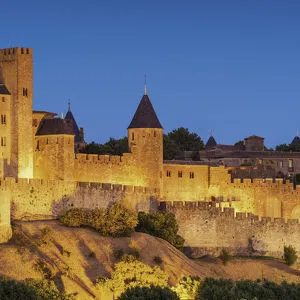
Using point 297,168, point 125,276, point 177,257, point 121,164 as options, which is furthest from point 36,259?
point 297,168

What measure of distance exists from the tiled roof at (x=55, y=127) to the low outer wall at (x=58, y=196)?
4107 mm

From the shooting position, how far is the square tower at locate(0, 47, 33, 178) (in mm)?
65812

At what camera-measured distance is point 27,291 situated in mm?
45469

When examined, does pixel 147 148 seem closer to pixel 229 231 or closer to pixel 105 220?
pixel 229 231

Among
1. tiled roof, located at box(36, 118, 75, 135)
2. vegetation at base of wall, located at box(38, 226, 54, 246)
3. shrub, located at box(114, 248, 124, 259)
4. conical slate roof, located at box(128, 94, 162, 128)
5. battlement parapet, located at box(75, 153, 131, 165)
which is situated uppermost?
conical slate roof, located at box(128, 94, 162, 128)

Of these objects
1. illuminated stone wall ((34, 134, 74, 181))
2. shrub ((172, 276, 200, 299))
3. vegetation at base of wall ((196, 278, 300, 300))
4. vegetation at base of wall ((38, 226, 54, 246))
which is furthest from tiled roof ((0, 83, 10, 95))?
vegetation at base of wall ((196, 278, 300, 300))

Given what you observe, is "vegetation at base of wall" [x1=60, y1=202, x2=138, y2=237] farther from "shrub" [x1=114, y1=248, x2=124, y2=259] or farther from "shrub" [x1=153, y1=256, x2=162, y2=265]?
"shrub" [x1=153, y1=256, x2=162, y2=265]

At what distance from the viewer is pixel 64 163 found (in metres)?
66.9

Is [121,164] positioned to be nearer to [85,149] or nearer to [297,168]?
[85,149]

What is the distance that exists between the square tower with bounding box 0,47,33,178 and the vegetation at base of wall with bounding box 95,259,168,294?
509 inches

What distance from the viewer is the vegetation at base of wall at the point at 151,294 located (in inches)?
1779

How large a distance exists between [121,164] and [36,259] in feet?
51.6

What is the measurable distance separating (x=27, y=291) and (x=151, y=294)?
Result: 5.56 m

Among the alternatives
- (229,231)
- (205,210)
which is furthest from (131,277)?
(229,231)
